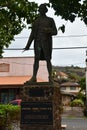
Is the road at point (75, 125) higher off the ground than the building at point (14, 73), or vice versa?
the building at point (14, 73)

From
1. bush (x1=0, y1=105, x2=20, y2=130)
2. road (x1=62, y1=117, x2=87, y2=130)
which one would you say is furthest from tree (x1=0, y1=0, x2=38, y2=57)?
road (x1=62, y1=117, x2=87, y2=130)

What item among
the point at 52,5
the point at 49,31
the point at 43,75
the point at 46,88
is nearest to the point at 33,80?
the point at 46,88

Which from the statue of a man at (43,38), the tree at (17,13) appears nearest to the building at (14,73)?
the tree at (17,13)

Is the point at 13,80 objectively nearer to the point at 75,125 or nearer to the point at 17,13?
the point at 75,125

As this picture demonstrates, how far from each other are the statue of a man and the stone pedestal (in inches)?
16.6

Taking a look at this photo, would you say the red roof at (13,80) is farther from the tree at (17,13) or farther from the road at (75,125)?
the tree at (17,13)

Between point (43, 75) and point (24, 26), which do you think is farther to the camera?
point (43, 75)

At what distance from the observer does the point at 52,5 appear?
10.4 meters

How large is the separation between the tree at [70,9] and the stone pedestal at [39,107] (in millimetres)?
4552

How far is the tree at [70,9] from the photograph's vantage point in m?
10.2

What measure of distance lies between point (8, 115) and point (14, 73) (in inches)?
1084

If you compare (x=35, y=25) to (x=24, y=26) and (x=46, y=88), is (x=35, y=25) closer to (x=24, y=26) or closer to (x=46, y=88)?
(x=46, y=88)

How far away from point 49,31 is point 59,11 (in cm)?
461

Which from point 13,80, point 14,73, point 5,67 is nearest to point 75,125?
point 13,80
